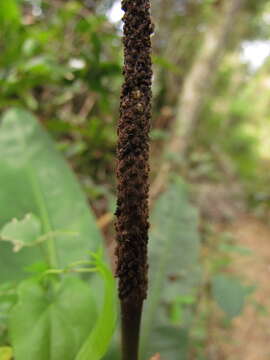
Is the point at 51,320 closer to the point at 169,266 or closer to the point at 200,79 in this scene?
the point at 169,266

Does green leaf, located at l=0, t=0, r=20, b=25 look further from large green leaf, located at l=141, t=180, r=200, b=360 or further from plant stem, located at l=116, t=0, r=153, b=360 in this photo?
plant stem, located at l=116, t=0, r=153, b=360

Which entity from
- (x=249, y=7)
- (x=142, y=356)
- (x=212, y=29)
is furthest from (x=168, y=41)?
(x=142, y=356)

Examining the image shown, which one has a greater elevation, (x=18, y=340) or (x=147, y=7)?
(x=147, y=7)

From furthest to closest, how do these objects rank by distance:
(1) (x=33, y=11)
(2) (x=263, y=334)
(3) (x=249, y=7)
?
1. (3) (x=249, y=7)
2. (1) (x=33, y=11)
3. (2) (x=263, y=334)

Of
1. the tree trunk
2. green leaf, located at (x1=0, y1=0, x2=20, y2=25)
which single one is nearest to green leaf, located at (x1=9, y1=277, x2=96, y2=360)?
green leaf, located at (x1=0, y1=0, x2=20, y2=25)

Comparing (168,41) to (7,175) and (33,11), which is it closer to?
(33,11)

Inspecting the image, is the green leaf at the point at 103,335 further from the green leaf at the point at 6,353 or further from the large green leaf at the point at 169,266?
the large green leaf at the point at 169,266

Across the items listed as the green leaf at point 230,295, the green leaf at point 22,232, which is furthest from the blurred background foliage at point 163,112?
the green leaf at point 22,232
